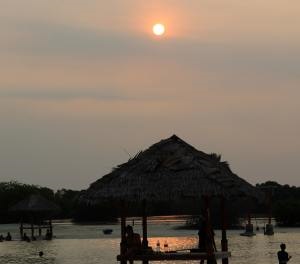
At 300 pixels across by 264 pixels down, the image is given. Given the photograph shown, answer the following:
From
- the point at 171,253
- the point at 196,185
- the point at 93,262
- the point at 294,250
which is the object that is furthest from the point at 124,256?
the point at 294,250

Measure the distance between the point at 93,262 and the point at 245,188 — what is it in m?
20.5

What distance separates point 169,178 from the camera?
20.8 m

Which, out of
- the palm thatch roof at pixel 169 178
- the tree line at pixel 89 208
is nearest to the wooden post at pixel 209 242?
the palm thatch roof at pixel 169 178

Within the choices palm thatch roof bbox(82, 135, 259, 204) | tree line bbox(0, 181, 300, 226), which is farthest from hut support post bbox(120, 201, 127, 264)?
tree line bbox(0, 181, 300, 226)

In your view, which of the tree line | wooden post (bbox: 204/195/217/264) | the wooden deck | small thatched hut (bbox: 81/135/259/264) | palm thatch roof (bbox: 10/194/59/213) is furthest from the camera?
the tree line

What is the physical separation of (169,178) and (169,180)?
66 millimetres

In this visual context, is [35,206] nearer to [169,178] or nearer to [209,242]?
[169,178]

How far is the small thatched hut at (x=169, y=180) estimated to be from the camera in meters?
20.5

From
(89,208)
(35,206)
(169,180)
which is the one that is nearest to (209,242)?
(169,180)

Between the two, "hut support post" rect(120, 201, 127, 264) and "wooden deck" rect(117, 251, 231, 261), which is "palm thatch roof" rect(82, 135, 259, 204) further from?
"wooden deck" rect(117, 251, 231, 261)

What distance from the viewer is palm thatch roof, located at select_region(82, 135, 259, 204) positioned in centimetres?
2052

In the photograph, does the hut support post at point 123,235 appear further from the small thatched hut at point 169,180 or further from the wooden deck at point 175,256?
the wooden deck at point 175,256

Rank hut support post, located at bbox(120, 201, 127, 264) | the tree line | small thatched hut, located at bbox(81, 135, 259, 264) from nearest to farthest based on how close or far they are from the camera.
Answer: small thatched hut, located at bbox(81, 135, 259, 264) → hut support post, located at bbox(120, 201, 127, 264) → the tree line

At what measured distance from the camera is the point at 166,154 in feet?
71.3
